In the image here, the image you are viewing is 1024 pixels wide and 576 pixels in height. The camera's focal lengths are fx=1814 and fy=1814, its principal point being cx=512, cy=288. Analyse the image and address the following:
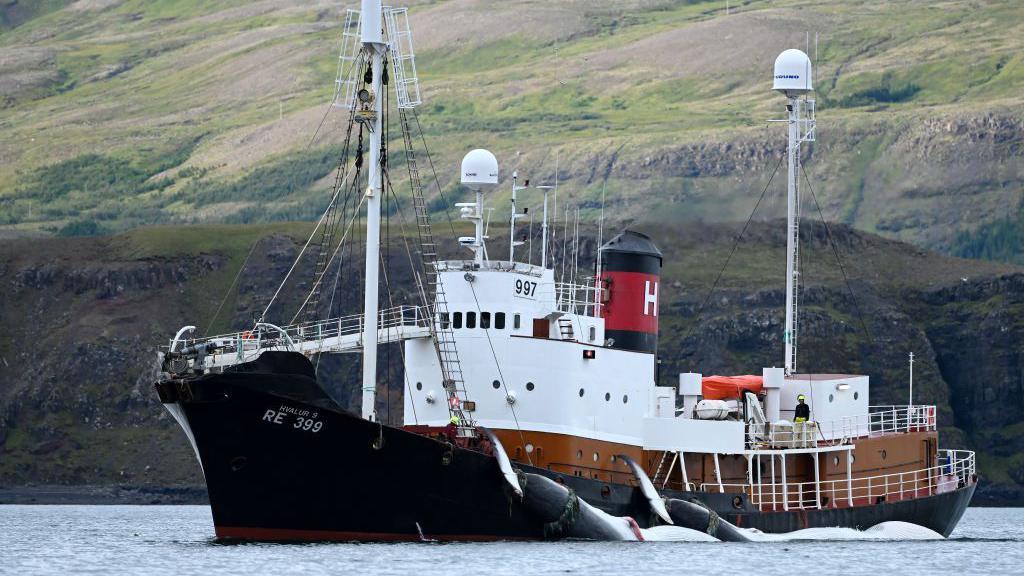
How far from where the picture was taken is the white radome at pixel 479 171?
50.5 meters

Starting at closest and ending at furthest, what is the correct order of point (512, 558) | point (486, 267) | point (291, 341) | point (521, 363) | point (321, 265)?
point (512, 558), point (291, 341), point (521, 363), point (486, 267), point (321, 265)

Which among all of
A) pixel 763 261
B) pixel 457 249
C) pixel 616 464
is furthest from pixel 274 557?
pixel 763 261

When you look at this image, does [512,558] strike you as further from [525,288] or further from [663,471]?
[663,471]

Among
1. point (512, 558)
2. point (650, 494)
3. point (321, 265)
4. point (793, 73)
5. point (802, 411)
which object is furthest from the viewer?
point (793, 73)

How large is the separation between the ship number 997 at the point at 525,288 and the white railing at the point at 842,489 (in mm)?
7651

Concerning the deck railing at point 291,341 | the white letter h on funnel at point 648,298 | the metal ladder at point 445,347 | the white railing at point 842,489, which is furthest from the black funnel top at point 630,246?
the white railing at point 842,489

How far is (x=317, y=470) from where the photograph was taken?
45.5 metres

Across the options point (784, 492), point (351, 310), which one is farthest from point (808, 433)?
point (351, 310)

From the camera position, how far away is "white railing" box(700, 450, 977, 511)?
54062 mm

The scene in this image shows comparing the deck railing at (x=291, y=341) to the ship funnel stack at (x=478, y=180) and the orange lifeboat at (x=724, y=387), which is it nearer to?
the ship funnel stack at (x=478, y=180)

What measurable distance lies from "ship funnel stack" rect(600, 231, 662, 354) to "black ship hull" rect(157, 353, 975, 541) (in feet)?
25.9

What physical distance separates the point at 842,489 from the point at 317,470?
717 inches

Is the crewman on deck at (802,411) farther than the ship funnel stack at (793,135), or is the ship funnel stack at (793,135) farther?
the ship funnel stack at (793,135)

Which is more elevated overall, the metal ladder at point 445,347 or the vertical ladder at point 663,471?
the metal ladder at point 445,347
